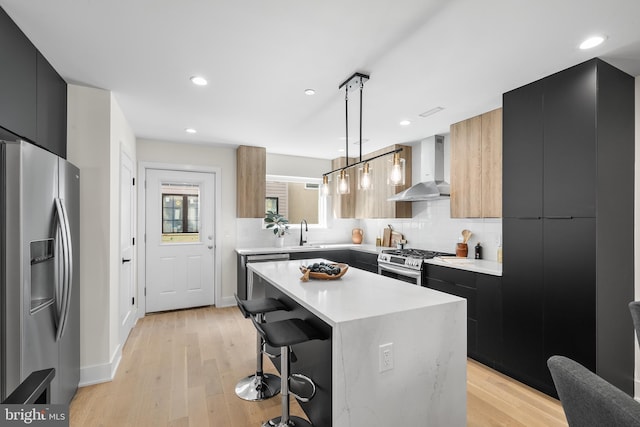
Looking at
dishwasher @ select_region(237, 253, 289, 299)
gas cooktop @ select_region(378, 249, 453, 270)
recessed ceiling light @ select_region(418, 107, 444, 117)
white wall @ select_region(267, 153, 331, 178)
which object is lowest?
dishwasher @ select_region(237, 253, 289, 299)

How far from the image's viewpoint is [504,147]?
2680 mm

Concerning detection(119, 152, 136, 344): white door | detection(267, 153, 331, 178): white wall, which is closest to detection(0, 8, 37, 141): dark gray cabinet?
detection(119, 152, 136, 344): white door

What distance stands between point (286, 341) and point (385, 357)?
0.51 metres

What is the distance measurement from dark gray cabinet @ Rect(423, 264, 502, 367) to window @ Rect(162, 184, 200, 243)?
141 inches

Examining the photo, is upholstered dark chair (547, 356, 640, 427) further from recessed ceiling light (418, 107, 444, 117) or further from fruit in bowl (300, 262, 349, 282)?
recessed ceiling light (418, 107, 444, 117)

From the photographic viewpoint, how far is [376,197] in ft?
16.2

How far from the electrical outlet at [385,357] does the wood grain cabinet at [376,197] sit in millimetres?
2921

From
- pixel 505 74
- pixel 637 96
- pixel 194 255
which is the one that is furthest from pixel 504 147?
pixel 194 255

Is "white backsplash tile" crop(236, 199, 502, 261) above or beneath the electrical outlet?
above

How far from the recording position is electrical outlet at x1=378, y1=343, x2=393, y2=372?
1.50 meters

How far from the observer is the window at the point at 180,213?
14.8 feet

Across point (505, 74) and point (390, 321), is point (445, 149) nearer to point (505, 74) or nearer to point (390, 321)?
point (505, 74)

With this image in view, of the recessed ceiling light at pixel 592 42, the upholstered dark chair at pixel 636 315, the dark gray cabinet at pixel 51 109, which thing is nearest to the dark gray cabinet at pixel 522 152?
the recessed ceiling light at pixel 592 42

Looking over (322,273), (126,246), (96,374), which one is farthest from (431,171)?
(96,374)
